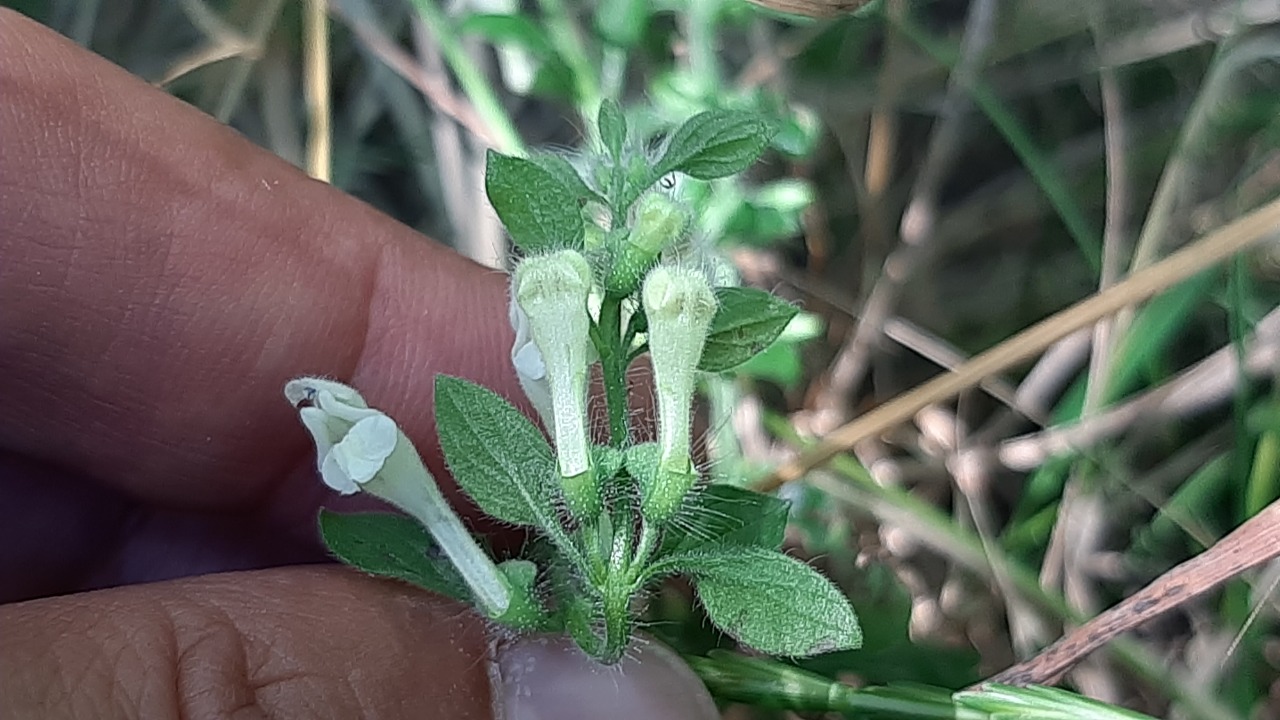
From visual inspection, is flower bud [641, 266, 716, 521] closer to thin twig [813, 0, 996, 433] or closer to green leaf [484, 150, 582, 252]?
green leaf [484, 150, 582, 252]

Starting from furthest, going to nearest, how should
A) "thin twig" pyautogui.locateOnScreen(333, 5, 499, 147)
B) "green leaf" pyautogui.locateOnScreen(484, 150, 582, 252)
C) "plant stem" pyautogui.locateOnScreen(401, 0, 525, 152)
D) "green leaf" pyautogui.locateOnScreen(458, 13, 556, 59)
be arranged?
"thin twig" pyautogui.locateOnScreen(333, 5, 499, 147) < "plant stem" pyautogui.locateOnScreen(401, 0, 525, 152) < "green leaf" pyautogui.locateOnScreen(458, 13, 556, 59) < "green leaf" pyautogui.locateOnScreen(484, 150, 582, 252)

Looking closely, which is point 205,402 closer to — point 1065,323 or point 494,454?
point 494,454

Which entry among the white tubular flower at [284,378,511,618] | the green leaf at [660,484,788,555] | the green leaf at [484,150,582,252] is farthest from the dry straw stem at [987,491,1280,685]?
the green leaf at [484,150,582,252]

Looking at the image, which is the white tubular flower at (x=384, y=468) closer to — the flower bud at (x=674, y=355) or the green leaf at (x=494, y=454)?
the green leaf at (x=494, y=454)

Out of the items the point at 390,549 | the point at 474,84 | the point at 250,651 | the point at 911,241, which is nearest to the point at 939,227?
the point at 911,241

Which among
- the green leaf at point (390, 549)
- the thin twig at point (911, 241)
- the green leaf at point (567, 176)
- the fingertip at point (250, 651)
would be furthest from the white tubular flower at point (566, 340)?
the thin twig at point (911, 241)

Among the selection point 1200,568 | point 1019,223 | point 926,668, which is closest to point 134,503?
point 926,668

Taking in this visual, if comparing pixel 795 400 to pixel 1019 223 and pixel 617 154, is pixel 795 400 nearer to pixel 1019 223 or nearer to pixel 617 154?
pixel 1019 223
